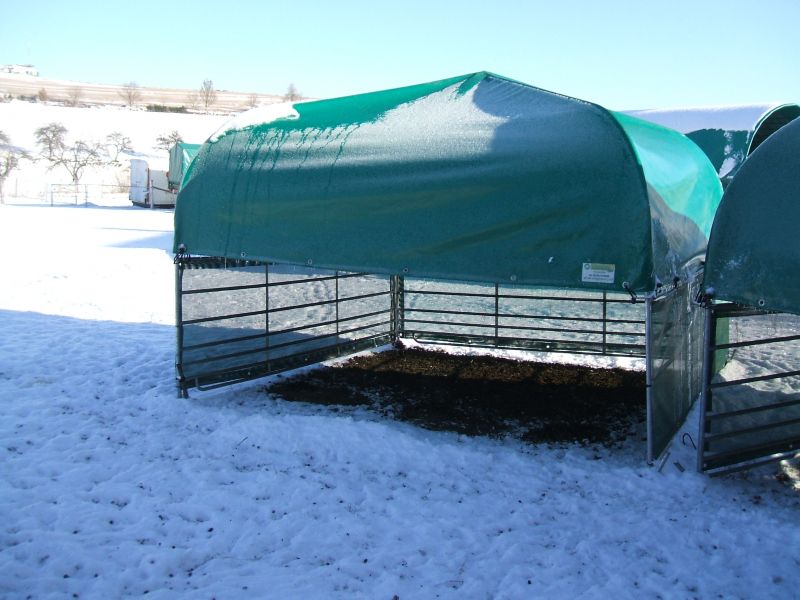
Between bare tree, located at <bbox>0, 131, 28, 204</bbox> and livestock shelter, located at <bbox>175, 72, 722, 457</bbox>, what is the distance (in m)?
38.4

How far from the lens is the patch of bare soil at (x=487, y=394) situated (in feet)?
22.4

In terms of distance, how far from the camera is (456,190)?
19.7ft

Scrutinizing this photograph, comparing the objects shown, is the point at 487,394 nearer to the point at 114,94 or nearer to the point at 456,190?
the point at 456,190

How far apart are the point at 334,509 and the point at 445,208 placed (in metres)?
2.82

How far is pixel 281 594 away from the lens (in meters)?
3.96

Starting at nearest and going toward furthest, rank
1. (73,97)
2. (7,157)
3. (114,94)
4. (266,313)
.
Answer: (266,313), (7,157), (73,97), (114,94)

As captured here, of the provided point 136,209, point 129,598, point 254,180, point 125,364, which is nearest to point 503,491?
point 129,598

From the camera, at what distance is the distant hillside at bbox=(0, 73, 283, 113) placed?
102 metres

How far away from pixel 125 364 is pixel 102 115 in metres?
76.9

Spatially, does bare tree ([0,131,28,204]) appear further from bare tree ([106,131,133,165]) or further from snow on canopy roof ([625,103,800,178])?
snow on canopy roof ([625,103,800,178])

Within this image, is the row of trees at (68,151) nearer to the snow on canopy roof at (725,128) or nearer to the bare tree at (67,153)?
the bare tree at (67,153)

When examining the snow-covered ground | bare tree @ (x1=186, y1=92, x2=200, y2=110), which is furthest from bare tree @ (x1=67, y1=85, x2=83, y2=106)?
bare tree @ (x1=186, y1=92, x2=200, y2=110)

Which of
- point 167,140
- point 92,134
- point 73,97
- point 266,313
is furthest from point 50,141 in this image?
point 266,313

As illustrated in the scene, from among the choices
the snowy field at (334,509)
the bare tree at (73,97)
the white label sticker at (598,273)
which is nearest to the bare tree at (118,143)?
the bare tree at (73,97)
